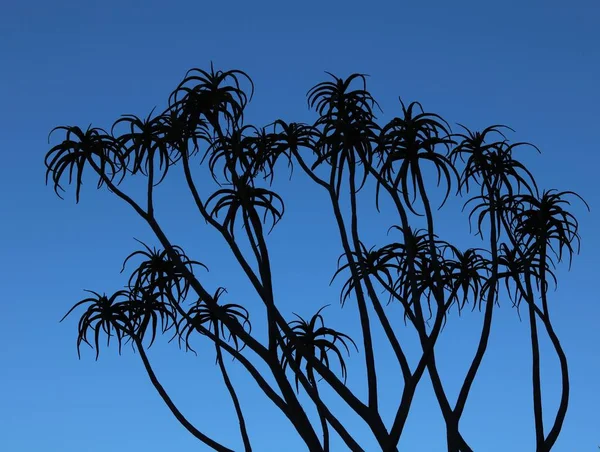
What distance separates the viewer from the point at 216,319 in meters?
24.0

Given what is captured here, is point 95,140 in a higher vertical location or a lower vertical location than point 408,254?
higher

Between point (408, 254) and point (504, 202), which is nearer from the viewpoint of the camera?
point (408, 254)

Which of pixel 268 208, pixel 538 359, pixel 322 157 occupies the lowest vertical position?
pixel 538 359

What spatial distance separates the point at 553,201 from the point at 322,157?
5433 mm

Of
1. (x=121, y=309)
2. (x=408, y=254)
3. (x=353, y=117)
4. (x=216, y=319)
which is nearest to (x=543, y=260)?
(x=408, y=254)

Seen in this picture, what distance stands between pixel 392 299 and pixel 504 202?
136 inches

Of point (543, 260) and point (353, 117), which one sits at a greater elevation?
point (353, 117)

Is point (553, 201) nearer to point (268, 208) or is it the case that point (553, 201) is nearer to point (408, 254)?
point (408, 254)

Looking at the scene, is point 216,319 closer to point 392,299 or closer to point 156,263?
point 156,263

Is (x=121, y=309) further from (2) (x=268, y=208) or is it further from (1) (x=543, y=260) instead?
(1) (x=543, y=260)

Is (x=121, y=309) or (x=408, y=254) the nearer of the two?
(x=408, y=254)

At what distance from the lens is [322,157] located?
23.2 metres

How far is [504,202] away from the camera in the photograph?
78.2 feet

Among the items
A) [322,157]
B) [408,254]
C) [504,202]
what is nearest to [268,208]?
[322,157]
